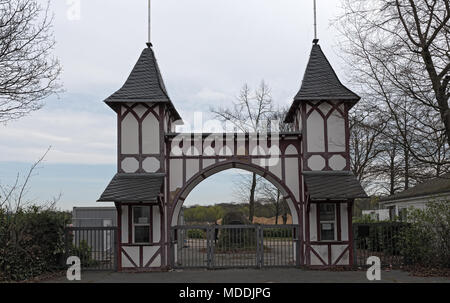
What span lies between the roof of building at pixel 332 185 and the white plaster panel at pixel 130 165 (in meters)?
5.62

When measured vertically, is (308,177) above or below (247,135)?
below

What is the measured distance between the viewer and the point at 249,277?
14656 mm

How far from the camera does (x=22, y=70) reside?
12.9m

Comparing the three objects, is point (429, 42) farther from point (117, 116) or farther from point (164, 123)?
point (117, 116)

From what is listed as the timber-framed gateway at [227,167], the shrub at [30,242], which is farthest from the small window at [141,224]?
the shrub at [30,242]

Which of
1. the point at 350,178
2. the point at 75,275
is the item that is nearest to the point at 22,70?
the point at 75,275

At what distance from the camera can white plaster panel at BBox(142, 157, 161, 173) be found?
1675 centimetres

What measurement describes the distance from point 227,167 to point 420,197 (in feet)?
31.1

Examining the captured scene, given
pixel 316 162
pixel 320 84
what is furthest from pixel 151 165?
pixel 320 84

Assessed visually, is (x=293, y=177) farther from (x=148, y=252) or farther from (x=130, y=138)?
(x=130, y=138)

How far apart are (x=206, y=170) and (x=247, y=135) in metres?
1.84

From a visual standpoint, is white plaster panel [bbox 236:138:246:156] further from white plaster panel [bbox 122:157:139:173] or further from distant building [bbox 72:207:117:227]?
distant building [bbox 72:207:117:227]

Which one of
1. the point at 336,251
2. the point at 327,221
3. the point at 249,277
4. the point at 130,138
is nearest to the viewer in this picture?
the point at 249,277

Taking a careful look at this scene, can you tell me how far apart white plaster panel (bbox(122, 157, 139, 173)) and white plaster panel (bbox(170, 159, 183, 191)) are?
1220 millimetres
